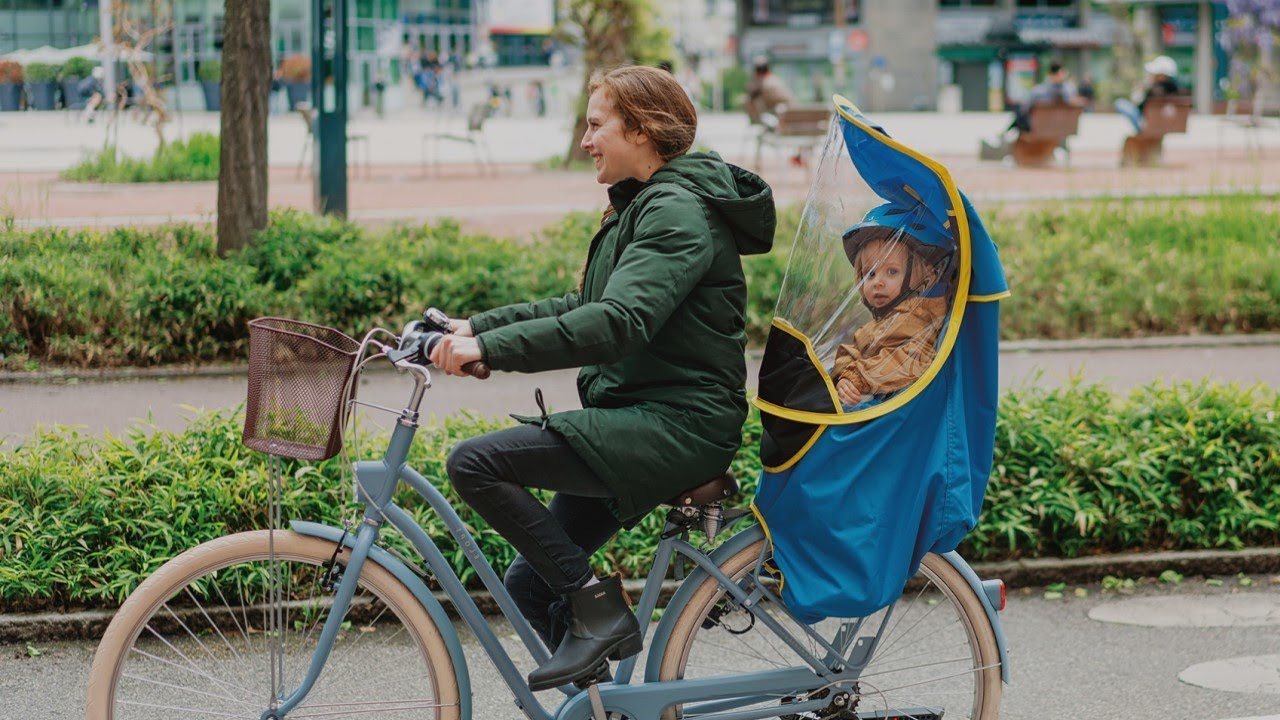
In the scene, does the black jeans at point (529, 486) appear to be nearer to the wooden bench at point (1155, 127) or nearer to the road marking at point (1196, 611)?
the road marking at point (1196, 611)

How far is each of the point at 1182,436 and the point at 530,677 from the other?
11.4 ft

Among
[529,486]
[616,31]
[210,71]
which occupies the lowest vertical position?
[529,486]

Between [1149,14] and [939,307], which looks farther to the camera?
[1149,14]

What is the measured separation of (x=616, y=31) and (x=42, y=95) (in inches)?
500

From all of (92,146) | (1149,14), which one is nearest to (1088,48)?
(1149,14)

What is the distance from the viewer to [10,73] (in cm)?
1031

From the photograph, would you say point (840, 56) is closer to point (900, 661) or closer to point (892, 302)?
point (900, 661)

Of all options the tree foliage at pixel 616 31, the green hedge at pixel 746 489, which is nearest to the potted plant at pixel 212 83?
the green hedge at pixel 746 489

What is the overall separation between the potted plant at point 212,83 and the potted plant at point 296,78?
740 cm

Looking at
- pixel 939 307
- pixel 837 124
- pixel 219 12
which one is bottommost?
pixel 939 307

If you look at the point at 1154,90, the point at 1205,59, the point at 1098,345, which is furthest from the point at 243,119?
the point at 1205,59

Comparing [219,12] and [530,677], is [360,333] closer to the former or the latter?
[219,12]

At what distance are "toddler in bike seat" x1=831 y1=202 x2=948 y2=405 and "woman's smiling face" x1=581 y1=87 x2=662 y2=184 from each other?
19.3 inches

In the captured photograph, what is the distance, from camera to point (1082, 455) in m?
5.62
